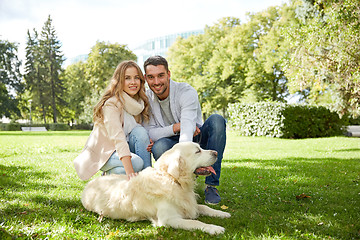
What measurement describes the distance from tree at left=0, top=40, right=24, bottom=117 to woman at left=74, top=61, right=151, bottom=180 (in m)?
42.2

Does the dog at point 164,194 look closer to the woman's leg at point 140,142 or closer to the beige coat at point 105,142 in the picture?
the beige coat at point 105,142

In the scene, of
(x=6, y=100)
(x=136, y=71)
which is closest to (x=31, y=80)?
(x=6, y=100)

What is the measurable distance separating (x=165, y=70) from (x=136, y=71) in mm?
442

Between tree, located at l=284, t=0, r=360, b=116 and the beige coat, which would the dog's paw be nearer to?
the beige coat

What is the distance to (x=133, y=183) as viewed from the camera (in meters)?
3.29

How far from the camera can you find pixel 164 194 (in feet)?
10.3

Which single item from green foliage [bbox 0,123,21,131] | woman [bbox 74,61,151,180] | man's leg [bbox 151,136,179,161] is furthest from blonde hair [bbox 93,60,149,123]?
green foliage [bbox 0,123,21,131]

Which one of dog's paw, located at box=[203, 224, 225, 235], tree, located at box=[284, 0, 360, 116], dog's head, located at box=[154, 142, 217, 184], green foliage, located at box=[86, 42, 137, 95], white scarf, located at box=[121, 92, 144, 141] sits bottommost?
dog's paw, located at box=[203, 224, 225, 235]

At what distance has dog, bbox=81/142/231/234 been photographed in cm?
314

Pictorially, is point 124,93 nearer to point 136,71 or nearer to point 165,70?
point 136,71

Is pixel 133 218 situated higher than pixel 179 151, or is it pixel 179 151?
pixel 179 151

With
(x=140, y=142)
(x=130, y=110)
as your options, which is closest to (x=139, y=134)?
(x=140, y=142)

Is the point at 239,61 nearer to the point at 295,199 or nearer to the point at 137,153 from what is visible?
the point at 295,199

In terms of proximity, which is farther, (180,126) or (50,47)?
(50,47)
